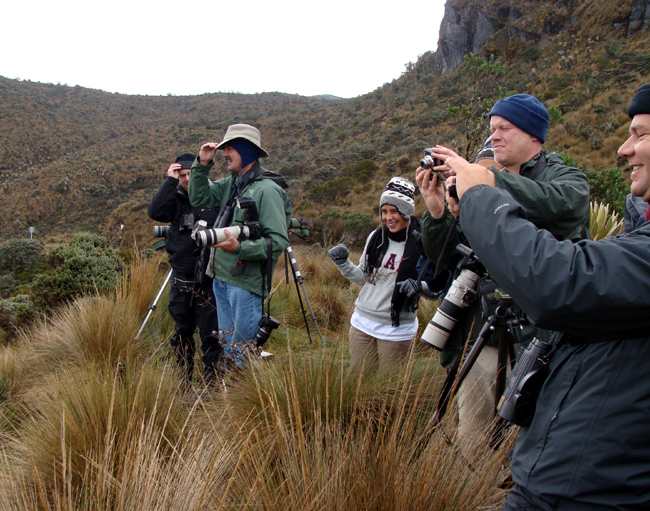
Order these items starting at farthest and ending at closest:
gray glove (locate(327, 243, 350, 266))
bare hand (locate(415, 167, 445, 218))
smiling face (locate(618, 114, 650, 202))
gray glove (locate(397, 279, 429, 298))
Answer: gray glove (locate(327, 243, 350, 266)) < gray glove (locate(397, 279, 429, 298)) < bare hand (locate(415, 167, 445, 218)) < smiling face (locate(618, 114, 650, 202))

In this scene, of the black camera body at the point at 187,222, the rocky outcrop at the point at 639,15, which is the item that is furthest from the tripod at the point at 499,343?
the rocky outcrop at the point at 639,15

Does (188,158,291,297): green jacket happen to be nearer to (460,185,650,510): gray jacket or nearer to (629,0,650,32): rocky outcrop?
(460,185,650,510): gray jacket

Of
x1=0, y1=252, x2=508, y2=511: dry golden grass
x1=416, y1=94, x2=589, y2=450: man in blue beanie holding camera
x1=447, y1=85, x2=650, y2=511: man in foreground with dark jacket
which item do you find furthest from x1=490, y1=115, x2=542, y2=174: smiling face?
x1=0, y1=252, x2=508, y2=511: dry golden grass

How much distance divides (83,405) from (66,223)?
3540cm

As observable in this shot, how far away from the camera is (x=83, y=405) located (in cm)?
230

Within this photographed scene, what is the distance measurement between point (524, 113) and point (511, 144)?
15cm

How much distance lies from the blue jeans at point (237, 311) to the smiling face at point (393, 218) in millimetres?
1206

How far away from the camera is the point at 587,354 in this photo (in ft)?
3.57

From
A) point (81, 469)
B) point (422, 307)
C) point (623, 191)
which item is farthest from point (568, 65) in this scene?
point (81, 469)

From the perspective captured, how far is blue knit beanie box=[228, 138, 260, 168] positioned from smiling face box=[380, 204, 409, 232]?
1231mm

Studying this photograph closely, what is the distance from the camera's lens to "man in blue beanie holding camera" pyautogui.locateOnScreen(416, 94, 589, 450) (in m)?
1.63

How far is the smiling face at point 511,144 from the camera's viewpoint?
1.97 m

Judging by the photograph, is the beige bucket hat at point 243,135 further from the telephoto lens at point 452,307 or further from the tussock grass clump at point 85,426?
the telephoto lens at point 452,307

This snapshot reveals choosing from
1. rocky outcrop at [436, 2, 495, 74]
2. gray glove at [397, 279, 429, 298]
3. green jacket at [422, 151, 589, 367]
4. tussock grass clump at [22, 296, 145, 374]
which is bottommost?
tussock grass clump at [22, 296, 145, 374]
